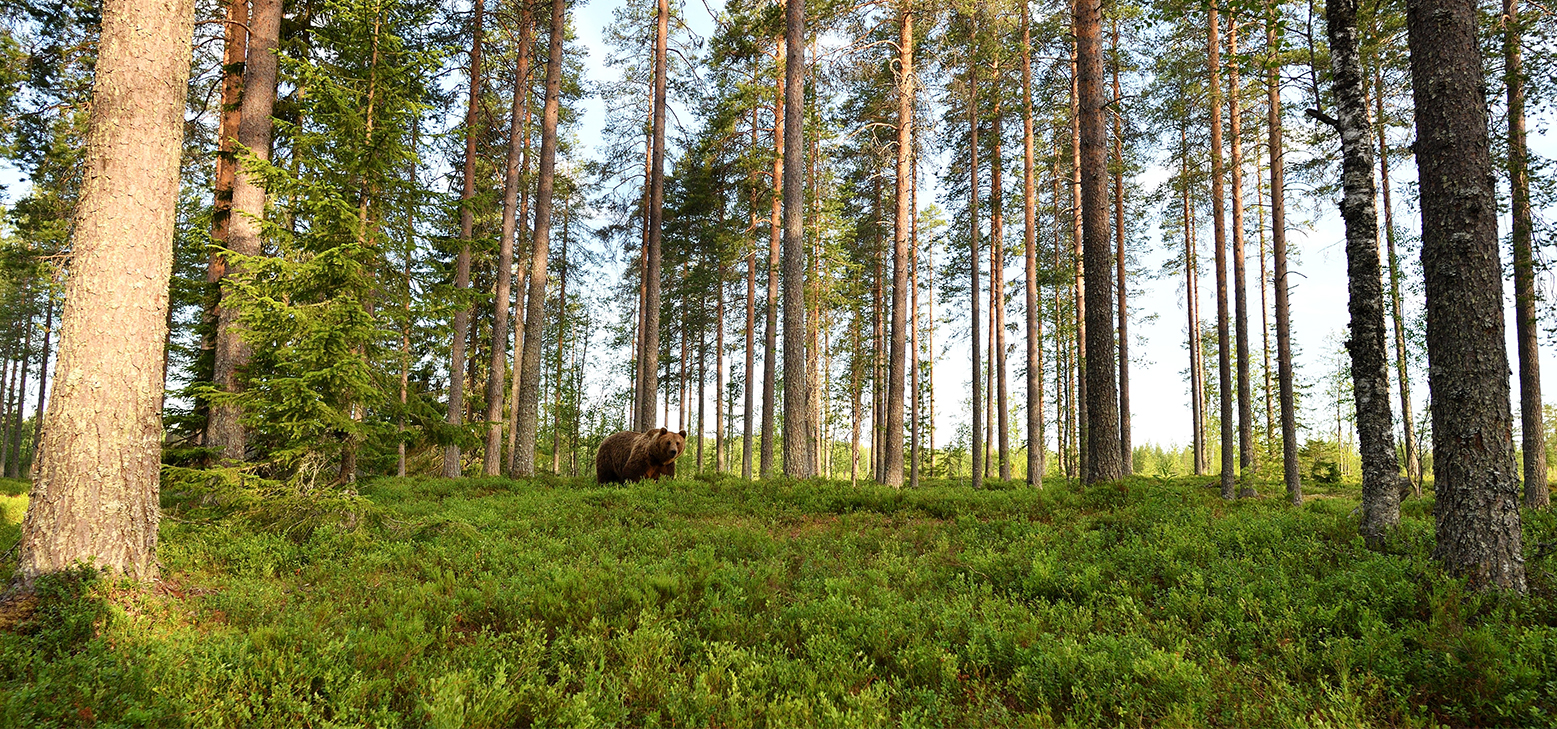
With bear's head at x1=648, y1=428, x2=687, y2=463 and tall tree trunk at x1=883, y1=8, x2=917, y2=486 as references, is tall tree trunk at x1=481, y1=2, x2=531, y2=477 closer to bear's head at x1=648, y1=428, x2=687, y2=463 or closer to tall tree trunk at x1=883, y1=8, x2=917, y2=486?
bear's head at x1=648, y1=428, x2=687, y2=463

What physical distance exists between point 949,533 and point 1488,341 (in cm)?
542

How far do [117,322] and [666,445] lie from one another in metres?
9.52

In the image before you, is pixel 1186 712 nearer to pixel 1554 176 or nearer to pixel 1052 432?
pixel 1554 176

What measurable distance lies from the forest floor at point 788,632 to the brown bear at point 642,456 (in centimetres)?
635

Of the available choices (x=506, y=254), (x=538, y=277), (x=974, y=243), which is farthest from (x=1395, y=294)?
(x=506, y=254)

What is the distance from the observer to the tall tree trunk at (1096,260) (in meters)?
11.0

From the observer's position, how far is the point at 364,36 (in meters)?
8.35

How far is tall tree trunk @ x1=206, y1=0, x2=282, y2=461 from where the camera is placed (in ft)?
33.9

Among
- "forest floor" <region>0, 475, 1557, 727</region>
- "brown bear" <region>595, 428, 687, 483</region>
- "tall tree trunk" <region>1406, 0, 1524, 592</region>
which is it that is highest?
"tall tree trunk" <region>1406, 0, 1524, 592</region>

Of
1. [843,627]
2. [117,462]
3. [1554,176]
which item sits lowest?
[843,627]

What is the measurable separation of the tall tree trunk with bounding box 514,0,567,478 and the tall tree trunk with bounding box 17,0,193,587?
10638mm

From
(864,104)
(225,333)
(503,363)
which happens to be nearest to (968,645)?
(225,333)

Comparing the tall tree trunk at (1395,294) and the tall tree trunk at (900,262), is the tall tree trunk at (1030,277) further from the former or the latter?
the tall tree trunk at (1395,294)

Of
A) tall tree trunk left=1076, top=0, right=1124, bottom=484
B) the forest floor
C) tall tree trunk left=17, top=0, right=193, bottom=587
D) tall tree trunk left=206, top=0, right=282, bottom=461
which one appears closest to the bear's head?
the forest floor
